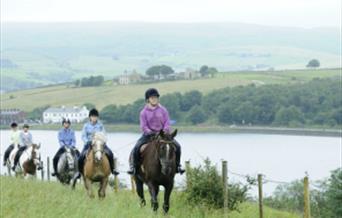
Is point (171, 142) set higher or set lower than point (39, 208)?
higher

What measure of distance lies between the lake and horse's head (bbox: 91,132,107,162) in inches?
1670

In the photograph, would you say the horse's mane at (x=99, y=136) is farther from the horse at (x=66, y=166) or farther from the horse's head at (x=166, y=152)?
the horse at (x=66, y=166)

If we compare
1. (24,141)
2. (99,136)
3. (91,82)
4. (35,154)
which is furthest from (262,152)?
(99,136)

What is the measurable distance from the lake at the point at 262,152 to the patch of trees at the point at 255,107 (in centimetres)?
1120

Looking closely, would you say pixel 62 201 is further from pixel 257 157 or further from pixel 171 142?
pixel 257 157

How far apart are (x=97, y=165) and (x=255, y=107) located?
12899cm

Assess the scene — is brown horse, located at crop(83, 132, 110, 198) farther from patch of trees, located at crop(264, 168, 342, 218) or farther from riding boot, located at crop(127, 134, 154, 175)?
patch of trees, located at crop(264, 168, 342, 218)

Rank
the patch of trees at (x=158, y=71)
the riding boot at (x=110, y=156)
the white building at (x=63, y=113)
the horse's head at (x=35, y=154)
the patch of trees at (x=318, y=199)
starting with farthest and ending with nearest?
the patch of trees at (x=158, y=71), the white building at (x=63, y=113), the patch of trees at (x=318, y=199), the horse's head at (x=35, y=154), the riding boot at (x=110, y=156)

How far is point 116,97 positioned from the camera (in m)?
154

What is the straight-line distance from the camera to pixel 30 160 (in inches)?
806

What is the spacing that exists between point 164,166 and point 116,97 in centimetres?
14223

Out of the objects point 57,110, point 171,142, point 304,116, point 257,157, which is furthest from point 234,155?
point 171,142

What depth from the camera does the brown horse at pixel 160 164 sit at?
11.7 meters

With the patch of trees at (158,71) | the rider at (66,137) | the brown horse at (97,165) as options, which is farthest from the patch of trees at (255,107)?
the brown horse at (97,165)
